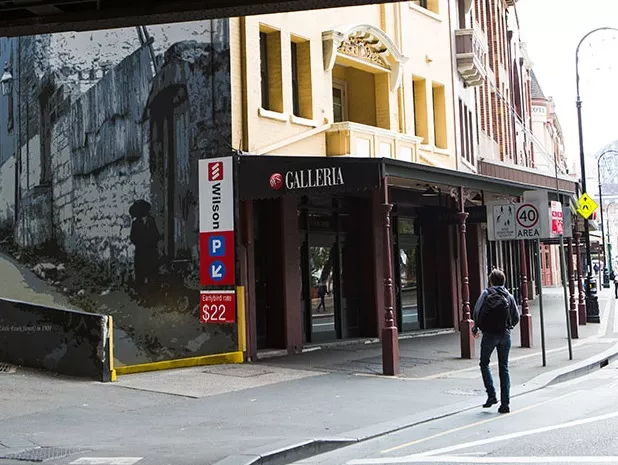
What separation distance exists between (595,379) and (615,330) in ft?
33.2

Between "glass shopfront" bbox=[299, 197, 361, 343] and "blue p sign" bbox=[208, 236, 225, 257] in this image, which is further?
"glass shopfront" bbox=[299, 197, 361, 343]

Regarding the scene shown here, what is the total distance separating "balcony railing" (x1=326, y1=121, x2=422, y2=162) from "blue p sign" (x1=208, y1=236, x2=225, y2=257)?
3.95m

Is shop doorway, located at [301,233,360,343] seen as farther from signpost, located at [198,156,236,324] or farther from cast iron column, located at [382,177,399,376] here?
cast iron column, located at [382,177,399,376]

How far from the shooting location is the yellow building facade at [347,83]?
17.2 m

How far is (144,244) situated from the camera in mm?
16531

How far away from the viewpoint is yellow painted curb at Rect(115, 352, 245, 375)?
16.0 m

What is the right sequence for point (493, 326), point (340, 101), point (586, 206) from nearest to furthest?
point (493, 326) → point (340, 101) → point (586, 206)

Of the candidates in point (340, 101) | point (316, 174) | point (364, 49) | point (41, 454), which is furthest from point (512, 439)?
point (340, 101)

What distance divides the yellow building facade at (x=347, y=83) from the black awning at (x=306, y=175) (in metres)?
1.02

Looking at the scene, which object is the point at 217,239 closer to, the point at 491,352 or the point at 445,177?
the point at 445,177

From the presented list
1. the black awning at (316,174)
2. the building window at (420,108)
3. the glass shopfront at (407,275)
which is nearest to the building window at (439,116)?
the building window at (420,108)

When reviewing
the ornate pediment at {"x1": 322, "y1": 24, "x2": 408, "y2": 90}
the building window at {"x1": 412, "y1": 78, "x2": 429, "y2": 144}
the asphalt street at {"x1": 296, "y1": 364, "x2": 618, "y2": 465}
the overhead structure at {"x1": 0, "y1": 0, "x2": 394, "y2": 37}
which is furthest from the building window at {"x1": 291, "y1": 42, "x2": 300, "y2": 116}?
the overhead structure at {"x1": 0, "y1": 0, "x2": 394, "y2": 37}

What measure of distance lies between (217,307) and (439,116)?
36.0 ft

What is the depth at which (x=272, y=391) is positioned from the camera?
42.5 feet
